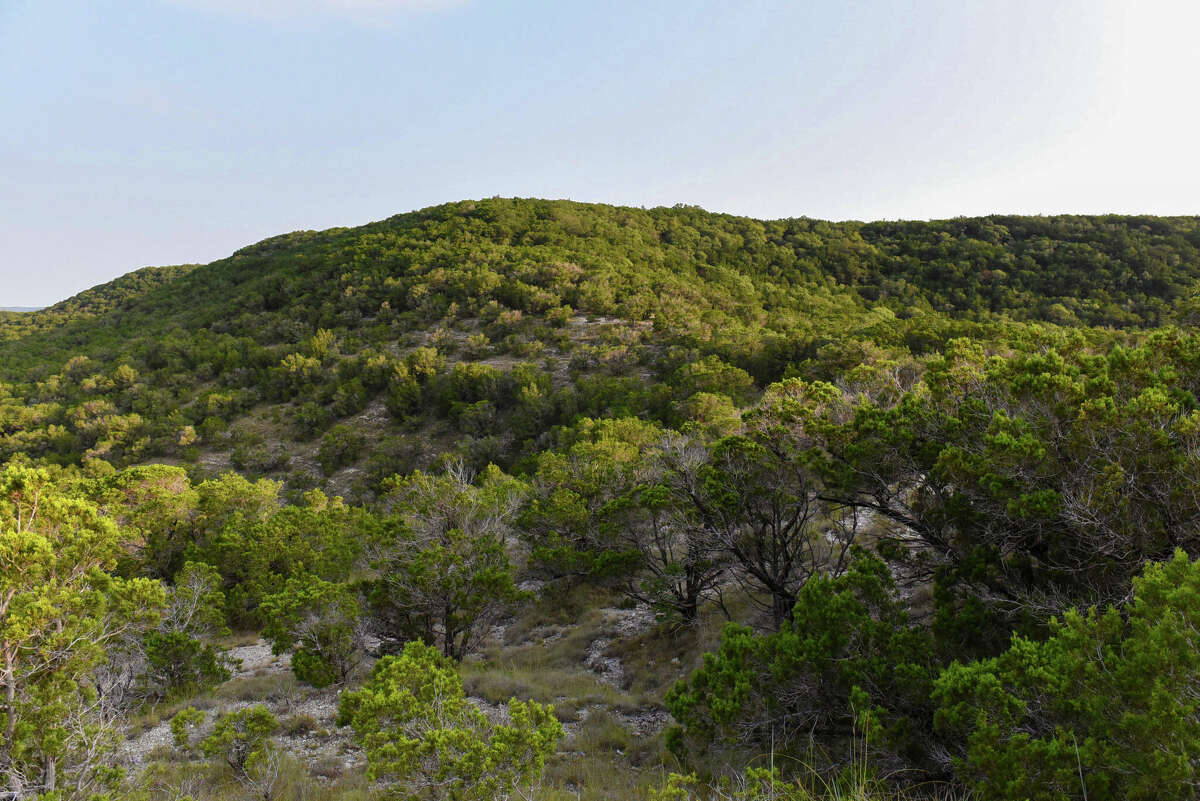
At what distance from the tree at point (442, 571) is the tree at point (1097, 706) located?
7.29 metres

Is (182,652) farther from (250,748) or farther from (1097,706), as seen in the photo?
(1097,706)

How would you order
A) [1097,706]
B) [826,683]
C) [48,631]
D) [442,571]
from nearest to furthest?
1. [1097,706]
2. [48,631]
3. [826,683]
4. [442,571]

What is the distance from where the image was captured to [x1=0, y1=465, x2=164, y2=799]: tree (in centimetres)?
359

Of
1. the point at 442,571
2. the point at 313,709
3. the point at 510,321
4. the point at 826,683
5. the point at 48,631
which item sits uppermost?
the point at 510,321

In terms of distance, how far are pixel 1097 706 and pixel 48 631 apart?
23.7 feet

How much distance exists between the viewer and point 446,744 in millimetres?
3713

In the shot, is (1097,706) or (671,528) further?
(671,528)

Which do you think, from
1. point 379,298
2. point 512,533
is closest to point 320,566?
point 512,533

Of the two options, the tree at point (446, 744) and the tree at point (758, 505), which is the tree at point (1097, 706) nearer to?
the tree at point (446, 744)

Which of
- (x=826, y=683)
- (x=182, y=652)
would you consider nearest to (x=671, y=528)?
(x=826, y=683)

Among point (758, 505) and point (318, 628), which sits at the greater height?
point (758, 505)

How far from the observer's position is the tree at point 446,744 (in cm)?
368

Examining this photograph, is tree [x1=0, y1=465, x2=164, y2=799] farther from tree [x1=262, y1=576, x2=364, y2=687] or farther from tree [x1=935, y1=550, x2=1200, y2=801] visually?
tree [x1=935, y1=550, x2=1200, y2=801]

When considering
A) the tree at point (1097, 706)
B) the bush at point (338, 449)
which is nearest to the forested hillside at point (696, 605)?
the tree at point (1097, 706)
